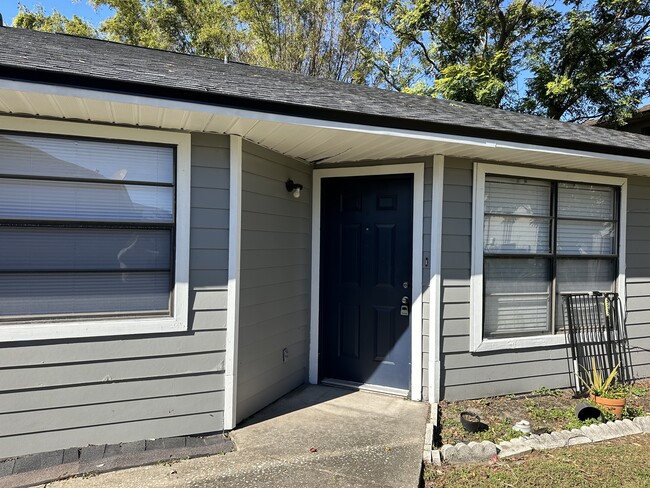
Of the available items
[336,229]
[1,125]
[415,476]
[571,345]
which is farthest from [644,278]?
[1,125]

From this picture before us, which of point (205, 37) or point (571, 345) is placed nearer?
point (571, 345)

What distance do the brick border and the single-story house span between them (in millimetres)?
72

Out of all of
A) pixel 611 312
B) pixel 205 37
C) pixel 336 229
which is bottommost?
pixel 611 312

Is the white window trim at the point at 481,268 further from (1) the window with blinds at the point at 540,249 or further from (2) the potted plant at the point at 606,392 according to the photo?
(2) the potted plant at the point at 606,392

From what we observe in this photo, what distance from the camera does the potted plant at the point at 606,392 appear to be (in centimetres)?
358

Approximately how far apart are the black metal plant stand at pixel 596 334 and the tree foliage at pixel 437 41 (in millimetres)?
7984

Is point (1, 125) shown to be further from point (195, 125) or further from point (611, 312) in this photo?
point (611, 312)

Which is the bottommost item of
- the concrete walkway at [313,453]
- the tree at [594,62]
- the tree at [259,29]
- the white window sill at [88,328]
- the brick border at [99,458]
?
the concrete walkway at [313,453]

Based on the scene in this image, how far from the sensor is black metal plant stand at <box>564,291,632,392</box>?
4266 mm

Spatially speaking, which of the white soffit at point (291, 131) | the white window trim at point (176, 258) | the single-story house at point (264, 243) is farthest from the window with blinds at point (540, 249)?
the white window trim at point (176, 258)

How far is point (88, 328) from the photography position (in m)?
2.73

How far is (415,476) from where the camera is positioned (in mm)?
2568

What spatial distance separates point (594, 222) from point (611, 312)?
974 millimetres

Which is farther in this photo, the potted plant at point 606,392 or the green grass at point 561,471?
the potted plant at point 606,392
